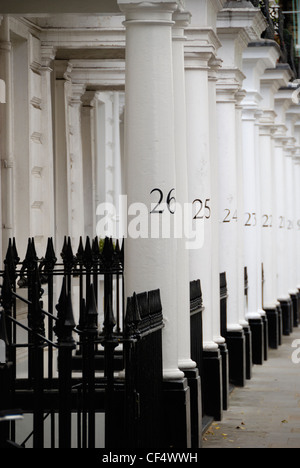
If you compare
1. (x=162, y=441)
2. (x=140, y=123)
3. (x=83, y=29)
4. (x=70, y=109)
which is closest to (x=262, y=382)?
(x=70, y=109)

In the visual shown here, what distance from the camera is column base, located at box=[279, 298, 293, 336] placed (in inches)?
923

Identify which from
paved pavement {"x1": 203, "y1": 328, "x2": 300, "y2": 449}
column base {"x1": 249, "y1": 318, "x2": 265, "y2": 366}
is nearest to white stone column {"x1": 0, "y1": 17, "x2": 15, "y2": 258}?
paved pavement {"x1": 203, "y1": 328, "x2": 300, "y2": 449}

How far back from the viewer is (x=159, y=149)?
28.9 ft

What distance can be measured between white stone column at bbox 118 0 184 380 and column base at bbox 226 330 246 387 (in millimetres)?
6403

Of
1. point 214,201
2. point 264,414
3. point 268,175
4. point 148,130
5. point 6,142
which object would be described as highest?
point 268,175

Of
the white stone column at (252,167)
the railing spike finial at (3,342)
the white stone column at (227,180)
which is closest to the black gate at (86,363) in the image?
the railing spike finial at (3,342)

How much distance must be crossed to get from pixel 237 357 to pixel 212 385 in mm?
3046

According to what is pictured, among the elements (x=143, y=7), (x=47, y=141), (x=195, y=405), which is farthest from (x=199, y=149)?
(x=143, y=7)

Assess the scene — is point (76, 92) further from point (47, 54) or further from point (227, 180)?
point (227, 180)

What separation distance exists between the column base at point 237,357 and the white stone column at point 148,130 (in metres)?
6.40

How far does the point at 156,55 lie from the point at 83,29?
12.9 ft

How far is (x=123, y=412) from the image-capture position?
7848 millimetres

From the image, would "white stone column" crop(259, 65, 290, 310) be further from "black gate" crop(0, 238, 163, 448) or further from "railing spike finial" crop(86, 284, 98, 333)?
"railing spike finial" crop(86, 284, 98, 333)
